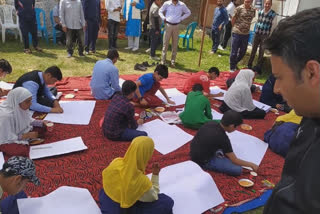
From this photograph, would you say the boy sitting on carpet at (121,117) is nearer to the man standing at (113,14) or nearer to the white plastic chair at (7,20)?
the man standing at (113,14)

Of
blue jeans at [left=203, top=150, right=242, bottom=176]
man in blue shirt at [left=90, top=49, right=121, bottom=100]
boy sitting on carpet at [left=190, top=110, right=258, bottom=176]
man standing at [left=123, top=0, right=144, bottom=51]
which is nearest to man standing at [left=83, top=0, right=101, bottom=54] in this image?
man standing at [left=123, top=0, right=144, bottom=51]

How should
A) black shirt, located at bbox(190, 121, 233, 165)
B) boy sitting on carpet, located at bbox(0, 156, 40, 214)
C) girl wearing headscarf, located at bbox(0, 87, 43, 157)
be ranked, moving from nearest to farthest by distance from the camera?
1. boy sitting on carpet, located at bbox(0, 156, 40, 214)
2. black shirt, located at bbox(190, 121, 233, 165)
3. girl wearing headscarf, located at bbox(0, 87, 43, 157)

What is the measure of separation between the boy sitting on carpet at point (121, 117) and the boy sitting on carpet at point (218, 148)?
0.88 meters

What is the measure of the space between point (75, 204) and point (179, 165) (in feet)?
3.84

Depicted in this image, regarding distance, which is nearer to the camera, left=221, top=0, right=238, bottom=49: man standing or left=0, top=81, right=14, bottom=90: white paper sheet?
left=0, top=81, right=14, bottom=90: white paper sheet

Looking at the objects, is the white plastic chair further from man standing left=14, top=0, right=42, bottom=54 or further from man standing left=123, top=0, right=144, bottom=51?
man standing left=123, top=0, right=144, bottom=51

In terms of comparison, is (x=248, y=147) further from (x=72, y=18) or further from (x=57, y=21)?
(x=57, y=21)

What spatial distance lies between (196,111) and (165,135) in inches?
22.0

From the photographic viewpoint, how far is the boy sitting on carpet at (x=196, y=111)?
3877 mm

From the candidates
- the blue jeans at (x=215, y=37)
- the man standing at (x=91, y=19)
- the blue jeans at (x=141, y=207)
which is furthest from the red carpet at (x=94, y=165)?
the blue jeans at (x=215, y=37)

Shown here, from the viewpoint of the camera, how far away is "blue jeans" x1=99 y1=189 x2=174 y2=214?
2273 mm

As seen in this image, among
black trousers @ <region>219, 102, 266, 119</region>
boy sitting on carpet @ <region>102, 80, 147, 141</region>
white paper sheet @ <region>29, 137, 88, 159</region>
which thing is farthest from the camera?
black trousers @ <region>219, 102, 266, 119</region>

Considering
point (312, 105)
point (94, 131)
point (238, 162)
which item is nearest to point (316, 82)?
point (312, 105)

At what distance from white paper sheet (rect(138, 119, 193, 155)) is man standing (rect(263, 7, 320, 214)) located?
283 cm
